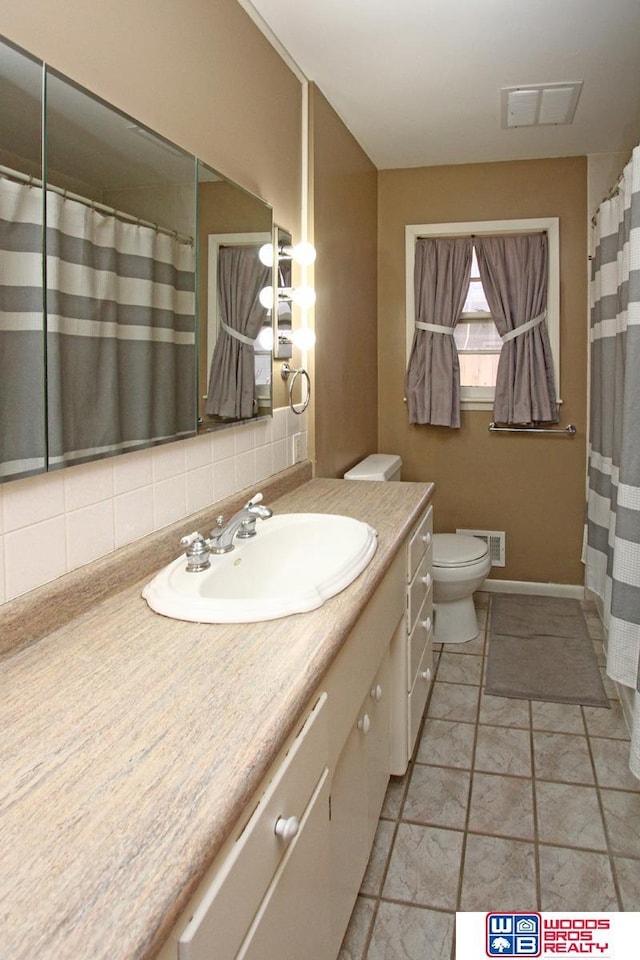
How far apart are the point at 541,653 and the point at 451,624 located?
42cm

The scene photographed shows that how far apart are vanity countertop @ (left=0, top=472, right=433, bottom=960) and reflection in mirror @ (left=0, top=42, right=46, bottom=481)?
0.93 ft

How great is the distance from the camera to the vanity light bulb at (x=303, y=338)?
270 cm

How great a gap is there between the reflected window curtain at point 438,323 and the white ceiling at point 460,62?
21.2 inches

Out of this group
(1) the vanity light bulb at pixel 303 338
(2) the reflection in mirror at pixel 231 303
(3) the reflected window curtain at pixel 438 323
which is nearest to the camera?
(2) the reflection in mirror at pixel 231 303

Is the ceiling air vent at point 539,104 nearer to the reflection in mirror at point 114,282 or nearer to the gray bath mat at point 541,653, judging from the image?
the reflection in mirror at point 114,282

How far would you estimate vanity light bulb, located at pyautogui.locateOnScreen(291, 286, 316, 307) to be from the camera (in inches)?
106

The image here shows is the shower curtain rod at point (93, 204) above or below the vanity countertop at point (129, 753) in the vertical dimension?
above

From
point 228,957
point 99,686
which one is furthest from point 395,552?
point 228,957

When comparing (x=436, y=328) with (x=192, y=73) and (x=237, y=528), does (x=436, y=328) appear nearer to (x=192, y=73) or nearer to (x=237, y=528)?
(x=192, y=73)

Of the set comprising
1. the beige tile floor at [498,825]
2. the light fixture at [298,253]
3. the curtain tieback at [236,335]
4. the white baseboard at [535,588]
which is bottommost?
the beige tile floor at [498,825]

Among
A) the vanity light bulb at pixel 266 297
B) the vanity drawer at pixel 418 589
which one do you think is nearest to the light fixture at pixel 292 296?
the vanity light bulb at pixel 266 297

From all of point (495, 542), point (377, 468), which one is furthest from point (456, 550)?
point (495, 542)

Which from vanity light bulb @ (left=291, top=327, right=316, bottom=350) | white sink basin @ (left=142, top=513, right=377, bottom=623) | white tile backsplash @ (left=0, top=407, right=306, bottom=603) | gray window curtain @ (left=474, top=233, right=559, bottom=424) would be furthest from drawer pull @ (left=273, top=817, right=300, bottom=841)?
gray window curtain @ (left=474, top=233, right=559, bottom=424)

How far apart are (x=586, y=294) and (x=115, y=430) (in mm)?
3013
